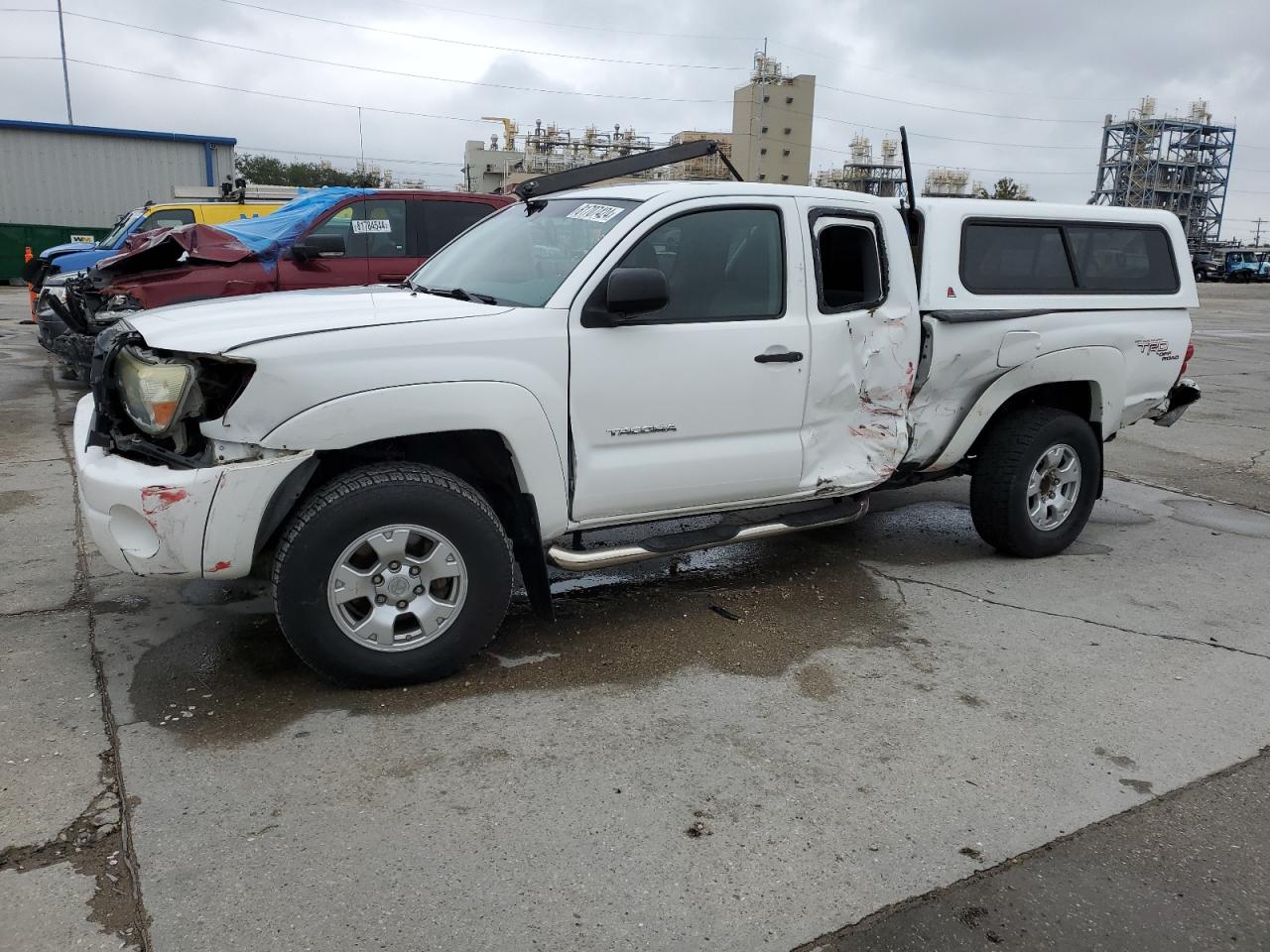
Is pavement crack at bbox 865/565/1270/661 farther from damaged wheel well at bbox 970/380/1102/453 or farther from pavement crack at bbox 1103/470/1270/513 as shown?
pavement crack at bbox 1103/470/1270/513

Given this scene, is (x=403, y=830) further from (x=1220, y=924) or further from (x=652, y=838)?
(x=1220, y=924)

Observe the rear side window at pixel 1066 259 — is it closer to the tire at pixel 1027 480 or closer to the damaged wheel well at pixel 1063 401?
the damaged wheel well at pixel 1063 401

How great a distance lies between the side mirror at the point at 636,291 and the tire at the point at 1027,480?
2.43m

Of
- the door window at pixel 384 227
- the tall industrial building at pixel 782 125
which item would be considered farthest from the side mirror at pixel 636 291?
the tall industrial building at pixel 782 125

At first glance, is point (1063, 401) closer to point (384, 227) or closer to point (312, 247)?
point (312, 247)

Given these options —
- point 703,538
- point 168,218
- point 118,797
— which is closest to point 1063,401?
point 703,538

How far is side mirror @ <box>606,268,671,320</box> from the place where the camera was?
12.4 ft

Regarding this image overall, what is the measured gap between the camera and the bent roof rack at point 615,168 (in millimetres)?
4941

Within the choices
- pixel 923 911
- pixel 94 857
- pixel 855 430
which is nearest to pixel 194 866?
pixel 94 857

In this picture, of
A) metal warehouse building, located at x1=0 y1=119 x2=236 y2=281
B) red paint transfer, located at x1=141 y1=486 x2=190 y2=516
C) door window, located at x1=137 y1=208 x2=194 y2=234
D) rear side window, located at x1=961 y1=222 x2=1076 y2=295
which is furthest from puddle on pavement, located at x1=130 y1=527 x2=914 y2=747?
metal warehouse building, located at x1=0 y1=119 x2=236 y2=281

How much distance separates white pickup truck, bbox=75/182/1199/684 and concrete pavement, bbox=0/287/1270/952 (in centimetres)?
40

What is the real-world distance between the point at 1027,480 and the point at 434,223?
22.4ft

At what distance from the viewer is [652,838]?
113 inches

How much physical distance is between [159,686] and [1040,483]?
14.6ft
